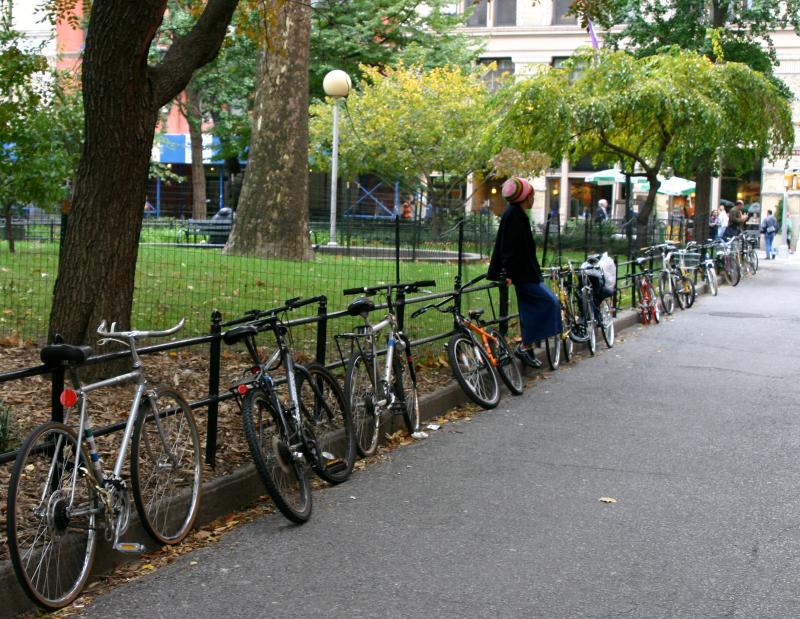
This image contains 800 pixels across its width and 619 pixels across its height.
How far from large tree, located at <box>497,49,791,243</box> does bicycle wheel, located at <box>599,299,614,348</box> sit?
8.71 metres

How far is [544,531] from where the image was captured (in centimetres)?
626

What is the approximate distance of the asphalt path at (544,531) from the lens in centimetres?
511

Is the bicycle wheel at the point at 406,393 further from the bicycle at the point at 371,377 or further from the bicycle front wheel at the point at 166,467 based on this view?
A: the bicycle front wheel at the point at 166,467

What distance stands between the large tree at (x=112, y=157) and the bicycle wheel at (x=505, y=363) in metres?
3.54

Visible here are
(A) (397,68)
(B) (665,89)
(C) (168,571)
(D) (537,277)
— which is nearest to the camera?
(C) (168,571)

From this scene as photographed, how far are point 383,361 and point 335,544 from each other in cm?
286

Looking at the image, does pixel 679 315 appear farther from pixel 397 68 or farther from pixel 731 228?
pixel 397 68

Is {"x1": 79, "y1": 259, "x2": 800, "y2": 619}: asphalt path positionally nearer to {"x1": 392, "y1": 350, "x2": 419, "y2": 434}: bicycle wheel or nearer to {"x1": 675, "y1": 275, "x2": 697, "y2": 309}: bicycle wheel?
{"x1": 392, "y1": 350, "x2": 419, "y2": 434}: bicycle wheel

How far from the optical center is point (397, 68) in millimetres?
40000

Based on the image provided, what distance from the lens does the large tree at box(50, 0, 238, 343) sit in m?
8.46

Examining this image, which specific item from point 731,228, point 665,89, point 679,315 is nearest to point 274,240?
point 679,315

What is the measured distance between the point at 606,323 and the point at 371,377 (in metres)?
7.03

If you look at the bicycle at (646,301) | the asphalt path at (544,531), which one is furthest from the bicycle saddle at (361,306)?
the bicycle at (646,301)

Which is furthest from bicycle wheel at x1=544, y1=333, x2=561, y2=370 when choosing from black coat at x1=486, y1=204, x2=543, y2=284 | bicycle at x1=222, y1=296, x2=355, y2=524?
bicycle at x1=222, y1=296, x2=355, y2=524
